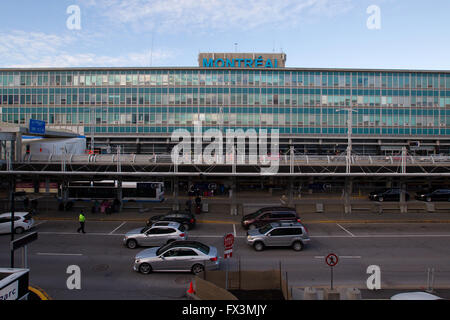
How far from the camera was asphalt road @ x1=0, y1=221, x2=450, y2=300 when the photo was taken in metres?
11.5

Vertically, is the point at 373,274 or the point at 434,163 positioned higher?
the point at 434,163

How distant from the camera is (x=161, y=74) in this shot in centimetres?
5462

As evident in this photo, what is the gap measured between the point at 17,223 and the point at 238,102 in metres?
41.4

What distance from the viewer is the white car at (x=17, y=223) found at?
18578 mm

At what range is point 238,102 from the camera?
54312mm

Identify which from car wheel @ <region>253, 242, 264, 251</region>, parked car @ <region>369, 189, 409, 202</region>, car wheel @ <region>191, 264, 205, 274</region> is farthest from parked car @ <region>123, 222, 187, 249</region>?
parked car @ <region>369, 189, 409, 202</region>

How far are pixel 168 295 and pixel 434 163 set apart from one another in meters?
23.1

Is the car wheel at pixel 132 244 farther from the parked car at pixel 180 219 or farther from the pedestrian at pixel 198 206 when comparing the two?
the pedestrian at pixel 198 206

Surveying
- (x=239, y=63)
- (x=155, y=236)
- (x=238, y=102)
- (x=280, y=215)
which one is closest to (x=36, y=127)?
(x=155, y=236)

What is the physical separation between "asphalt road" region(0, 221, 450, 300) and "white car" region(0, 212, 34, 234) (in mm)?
579

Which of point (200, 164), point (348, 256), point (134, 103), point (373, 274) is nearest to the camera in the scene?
point (373, 274)
